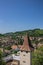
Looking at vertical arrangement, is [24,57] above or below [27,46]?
below

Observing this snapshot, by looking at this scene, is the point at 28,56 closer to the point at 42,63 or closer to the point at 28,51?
the point at 28,51

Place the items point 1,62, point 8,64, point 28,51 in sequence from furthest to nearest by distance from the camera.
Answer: point 8,64 < point 28,51 < point 1,62

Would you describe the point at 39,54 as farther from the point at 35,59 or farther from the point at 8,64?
the point at 8,64

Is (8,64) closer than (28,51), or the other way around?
(28,51)

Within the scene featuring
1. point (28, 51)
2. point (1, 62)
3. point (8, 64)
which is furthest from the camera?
point (8, 64)

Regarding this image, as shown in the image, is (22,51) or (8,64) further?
(8,64)

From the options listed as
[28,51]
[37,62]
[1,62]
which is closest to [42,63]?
[37,62]

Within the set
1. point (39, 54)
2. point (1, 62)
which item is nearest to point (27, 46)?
point (39, 54)

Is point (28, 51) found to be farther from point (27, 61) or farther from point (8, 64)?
point (8, 64)
